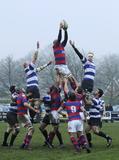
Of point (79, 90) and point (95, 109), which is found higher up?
point (79, 90)

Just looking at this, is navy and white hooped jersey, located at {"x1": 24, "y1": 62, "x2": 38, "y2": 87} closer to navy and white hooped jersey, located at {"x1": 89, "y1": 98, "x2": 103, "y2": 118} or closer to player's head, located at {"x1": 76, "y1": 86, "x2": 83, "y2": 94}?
player's head, located at {"x1": 76, "y1": 86, "x2": 83, "y2": 94}

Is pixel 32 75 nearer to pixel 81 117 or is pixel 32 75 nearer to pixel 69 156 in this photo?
pixel 81 117

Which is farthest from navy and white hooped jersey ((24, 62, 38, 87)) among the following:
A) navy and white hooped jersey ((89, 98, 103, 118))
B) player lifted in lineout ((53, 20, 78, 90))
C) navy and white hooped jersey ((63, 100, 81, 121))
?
navy and white hooped jersey ((63, 100, 81, 121))

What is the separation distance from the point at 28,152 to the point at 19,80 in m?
71.4

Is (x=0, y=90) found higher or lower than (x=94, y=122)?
higher

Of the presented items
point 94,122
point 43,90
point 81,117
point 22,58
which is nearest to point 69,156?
point 81,117

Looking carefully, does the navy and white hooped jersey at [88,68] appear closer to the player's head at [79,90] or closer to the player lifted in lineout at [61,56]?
the player lifted in lineout at [61,56]

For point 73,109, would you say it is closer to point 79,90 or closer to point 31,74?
point 79,90

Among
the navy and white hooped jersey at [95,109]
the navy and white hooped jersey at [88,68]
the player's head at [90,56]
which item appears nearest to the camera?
the navy and white hooped jersey at [95,109]

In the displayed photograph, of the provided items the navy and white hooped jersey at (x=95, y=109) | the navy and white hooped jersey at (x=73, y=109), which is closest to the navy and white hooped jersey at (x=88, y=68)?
the navy and white hooped jersey at (x=95, y=109)

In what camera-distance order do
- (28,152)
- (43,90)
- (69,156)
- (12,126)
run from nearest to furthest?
(69,156) → (28,152) → (12,126) → (43,90)

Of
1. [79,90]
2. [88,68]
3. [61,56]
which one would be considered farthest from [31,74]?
[79,90]

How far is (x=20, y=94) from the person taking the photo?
17.7 m

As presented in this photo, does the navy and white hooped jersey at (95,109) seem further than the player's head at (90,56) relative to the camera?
No
